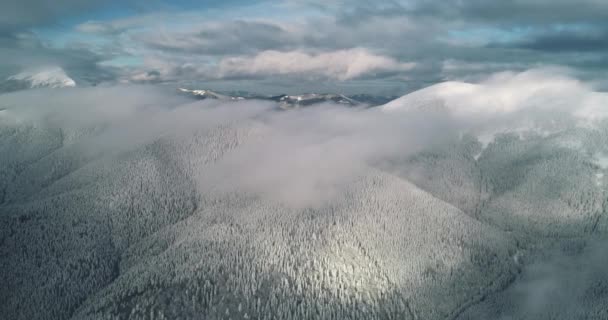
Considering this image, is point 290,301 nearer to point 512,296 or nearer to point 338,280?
point 338,280

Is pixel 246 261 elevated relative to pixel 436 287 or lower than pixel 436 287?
elevated

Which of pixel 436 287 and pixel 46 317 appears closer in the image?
pixel 46 317

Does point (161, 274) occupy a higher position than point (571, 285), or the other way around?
point (161, 274)

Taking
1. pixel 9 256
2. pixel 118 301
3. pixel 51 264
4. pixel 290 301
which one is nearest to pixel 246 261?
pixel 290 301

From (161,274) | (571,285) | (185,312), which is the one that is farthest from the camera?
(571,285)

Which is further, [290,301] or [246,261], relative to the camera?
[246,261]

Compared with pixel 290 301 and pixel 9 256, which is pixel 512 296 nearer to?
pixel 290 301

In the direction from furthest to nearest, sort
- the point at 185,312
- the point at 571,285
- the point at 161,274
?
the point at 571,285
the point at 161,274
the point at 185,312

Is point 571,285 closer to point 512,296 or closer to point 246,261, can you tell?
point 512,296

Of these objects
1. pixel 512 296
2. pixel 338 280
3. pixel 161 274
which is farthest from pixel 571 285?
pixel 161 274
